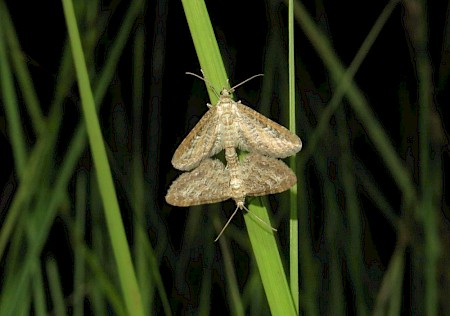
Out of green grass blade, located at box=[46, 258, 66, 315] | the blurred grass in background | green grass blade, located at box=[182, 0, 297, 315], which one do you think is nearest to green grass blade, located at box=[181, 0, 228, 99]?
green grass blade, located at box=[182, 0, 297, 315]

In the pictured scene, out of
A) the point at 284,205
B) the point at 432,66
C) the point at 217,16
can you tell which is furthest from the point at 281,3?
the point at 284,205

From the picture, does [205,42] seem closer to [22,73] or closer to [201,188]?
[201,188]

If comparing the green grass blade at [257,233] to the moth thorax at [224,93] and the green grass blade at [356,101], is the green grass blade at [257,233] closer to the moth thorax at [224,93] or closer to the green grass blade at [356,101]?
the moth thorax at [224,93]

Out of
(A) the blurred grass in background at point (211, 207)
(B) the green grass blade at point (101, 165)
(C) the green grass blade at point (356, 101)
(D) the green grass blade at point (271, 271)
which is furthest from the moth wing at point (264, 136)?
(C) the green grass blade at point (356, 101)

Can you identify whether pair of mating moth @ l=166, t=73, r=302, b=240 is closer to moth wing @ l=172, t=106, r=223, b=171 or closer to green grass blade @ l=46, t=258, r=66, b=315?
moth wing @ l=172, t=106, r=223, b=171

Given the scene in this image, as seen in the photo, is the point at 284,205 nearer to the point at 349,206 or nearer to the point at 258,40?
the point at 349,206
